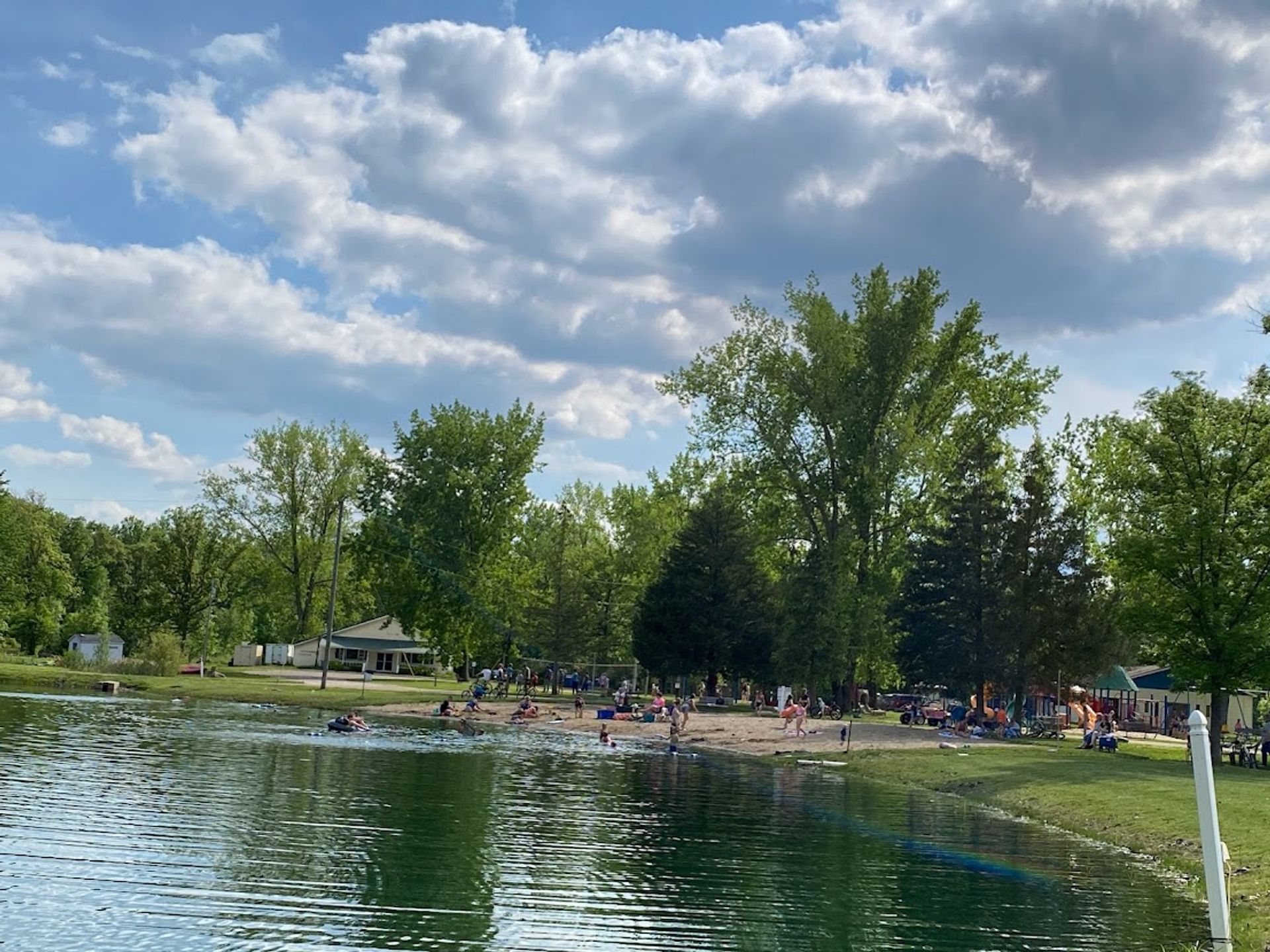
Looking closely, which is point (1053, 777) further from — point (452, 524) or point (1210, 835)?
point (452, 524)

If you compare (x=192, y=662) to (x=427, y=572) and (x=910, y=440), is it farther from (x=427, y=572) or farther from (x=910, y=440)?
(x=910, y=440)

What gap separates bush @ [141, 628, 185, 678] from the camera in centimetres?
7494

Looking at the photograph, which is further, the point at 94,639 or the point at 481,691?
the point at 94,639

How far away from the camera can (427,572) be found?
268 feet

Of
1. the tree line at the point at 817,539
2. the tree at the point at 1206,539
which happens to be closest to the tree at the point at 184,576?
the tree line at the point at 817,539

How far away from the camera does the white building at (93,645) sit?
86688mm

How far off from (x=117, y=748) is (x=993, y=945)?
2715 centimetres

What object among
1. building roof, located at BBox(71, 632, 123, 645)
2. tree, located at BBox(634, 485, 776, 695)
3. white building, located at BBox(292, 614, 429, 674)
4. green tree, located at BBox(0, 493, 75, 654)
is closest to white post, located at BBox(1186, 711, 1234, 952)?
tree, located at BBox(634, 485, 776, 695)

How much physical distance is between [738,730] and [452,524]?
34372mm

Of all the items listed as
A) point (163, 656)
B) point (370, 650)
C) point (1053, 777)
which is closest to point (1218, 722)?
point (1053, 777)

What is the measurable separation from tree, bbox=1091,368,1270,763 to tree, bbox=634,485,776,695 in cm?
2894

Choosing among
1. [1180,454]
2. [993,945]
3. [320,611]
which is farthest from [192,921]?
[320,611]

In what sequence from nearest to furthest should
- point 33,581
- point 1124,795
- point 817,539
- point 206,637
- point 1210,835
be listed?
point 1210,835, point 1124,795, point 817,539, point 206,637, point 33,581

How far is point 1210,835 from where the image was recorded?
982cm
